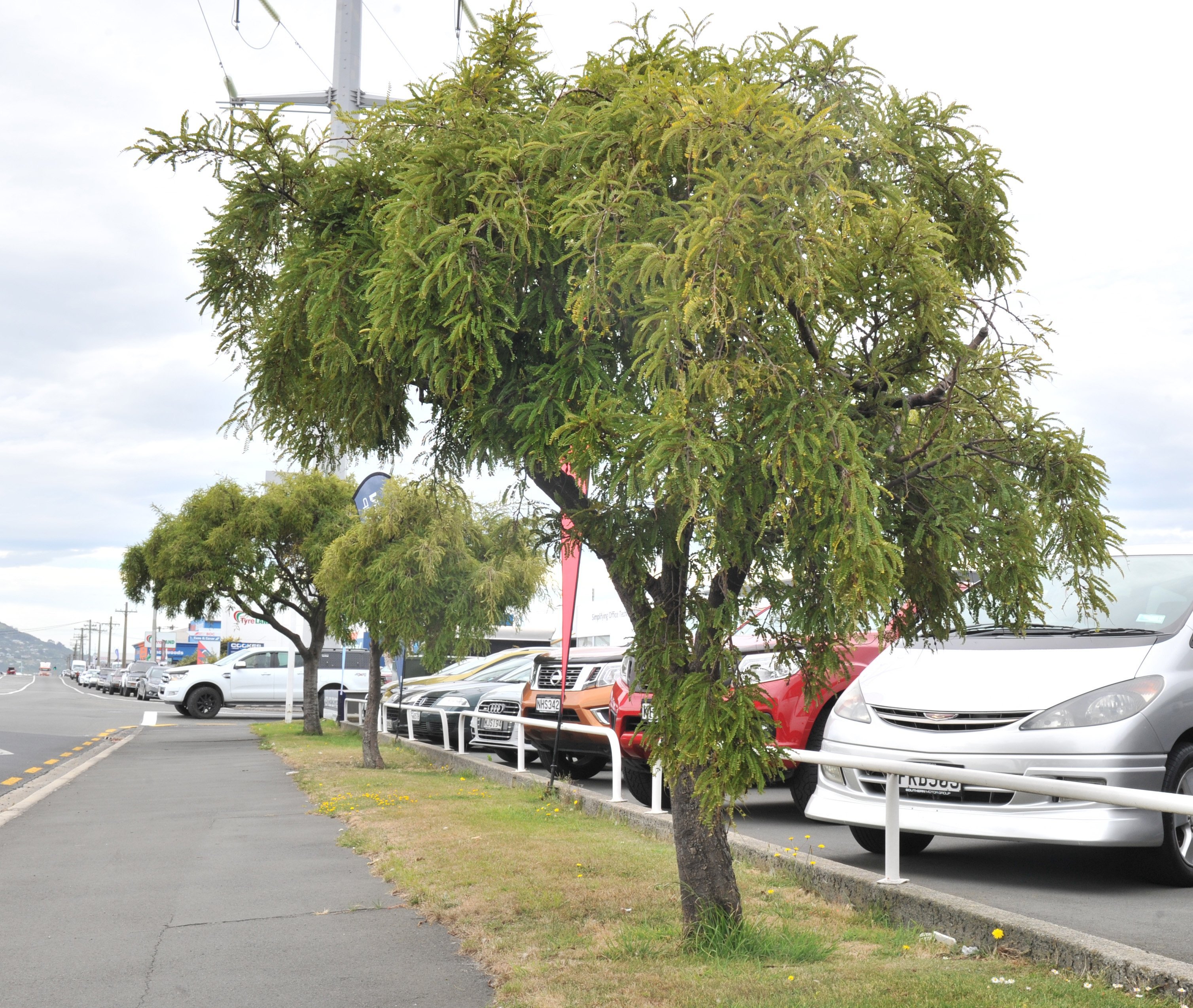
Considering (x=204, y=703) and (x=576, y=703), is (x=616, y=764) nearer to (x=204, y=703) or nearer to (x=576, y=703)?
(x=576, y=703)

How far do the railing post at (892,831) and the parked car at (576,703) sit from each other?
5550 mm

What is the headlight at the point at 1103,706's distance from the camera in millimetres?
5723

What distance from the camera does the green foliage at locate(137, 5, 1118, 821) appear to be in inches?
141

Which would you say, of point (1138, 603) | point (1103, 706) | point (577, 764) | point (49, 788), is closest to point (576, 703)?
point (577, 764)

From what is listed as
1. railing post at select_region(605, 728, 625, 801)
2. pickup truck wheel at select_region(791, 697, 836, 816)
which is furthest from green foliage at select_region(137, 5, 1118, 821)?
railing post at select_region(605, 728, 625, 801)

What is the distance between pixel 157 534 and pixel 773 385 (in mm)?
25060

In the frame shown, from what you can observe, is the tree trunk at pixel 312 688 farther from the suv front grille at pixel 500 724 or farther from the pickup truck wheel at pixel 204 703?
the pickup truck wheel at pixel 204 703

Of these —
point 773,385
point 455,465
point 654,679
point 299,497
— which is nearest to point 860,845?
point 654,679


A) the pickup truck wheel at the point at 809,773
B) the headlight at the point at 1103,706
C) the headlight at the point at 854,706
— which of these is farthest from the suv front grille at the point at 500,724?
the headlight at the point at 1103,706

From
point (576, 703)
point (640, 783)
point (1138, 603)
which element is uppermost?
point (1138, 603)

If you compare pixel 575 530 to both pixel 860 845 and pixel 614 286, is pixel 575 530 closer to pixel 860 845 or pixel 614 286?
pixel 614 286

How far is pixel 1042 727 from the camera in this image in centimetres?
580

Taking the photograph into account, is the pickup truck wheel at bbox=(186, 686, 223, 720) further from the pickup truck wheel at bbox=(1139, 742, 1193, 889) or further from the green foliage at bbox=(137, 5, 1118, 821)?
the pickup truck wheel at bbox=(1139, 742, 1193, 889)

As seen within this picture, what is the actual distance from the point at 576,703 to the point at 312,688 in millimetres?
12617
